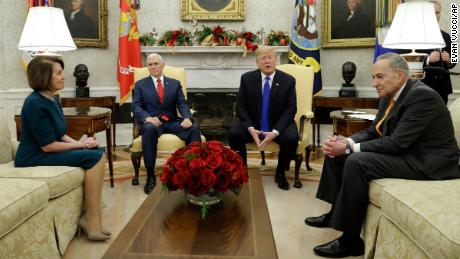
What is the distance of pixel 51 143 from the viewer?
3.10 metres

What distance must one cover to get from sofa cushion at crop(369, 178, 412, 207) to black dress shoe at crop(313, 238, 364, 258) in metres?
0.35

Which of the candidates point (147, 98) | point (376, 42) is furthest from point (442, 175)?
point (376, 42)

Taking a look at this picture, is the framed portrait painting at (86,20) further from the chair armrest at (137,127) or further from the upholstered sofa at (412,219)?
the upholstered sofa at (412,219)

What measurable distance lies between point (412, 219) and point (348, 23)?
5.37 m

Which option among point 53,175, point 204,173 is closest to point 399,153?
point 204,173

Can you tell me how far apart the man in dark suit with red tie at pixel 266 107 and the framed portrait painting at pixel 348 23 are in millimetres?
2637

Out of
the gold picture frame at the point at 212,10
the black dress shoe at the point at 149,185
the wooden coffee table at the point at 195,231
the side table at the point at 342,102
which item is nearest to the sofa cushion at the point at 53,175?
the wooden coffee table at the point at 195,231

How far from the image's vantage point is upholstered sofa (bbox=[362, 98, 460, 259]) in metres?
1.96

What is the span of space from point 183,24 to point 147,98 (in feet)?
8.95

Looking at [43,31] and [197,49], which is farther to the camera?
[197,49]

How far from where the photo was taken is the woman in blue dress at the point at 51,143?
304cm

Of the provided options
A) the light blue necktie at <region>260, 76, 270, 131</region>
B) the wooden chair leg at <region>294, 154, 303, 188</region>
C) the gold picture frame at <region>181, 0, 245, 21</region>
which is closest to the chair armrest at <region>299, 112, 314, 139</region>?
the wooden chair leg at <region>294, 154, 303, 188</region>

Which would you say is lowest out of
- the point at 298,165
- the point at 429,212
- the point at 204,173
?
the point at 298,165

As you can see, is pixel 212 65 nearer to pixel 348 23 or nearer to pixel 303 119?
pixel 348 23
